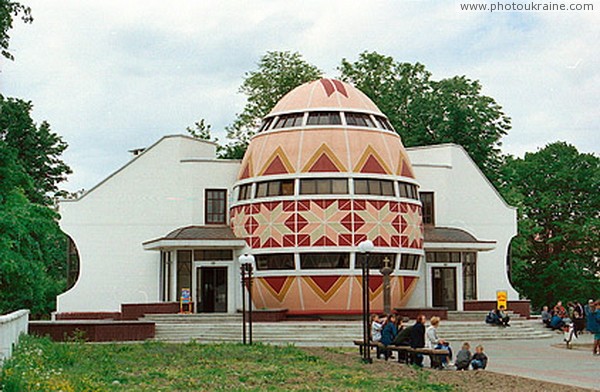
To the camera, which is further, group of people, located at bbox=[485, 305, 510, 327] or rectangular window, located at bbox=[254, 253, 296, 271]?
rectangular window, located at bbox=[254, 253, 296, 271]

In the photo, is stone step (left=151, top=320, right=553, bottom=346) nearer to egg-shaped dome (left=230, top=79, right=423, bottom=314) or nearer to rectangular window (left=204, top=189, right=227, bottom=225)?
egg-shaped dome (left=230, top=79, right=423, bottom=314)

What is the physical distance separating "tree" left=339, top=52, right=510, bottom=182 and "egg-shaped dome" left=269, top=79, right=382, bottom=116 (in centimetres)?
1419

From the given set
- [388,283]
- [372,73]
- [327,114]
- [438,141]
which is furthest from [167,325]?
[372,73]

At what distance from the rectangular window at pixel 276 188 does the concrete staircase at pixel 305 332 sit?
259 inches

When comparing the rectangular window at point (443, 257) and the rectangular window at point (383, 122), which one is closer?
the rectangular window at point (383, 122)

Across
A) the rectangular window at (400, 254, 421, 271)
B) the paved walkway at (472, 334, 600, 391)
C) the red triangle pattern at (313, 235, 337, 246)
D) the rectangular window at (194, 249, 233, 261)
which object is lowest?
the paved walkway at (472, 334, 600, 391)

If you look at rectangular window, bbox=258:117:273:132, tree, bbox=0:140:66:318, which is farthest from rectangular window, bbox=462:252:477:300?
tree, bbox=0:140:66:318

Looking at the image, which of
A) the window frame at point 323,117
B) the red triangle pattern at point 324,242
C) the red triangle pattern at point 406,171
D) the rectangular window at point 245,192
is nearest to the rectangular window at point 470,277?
the red triangle pattern at point 406,171

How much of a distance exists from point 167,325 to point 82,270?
32.5ft

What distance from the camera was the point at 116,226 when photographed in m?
42.0

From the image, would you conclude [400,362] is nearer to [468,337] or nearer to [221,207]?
[468,337]

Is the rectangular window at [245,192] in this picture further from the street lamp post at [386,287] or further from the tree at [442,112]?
the tree at [442,112]

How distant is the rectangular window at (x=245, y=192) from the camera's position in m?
39.2

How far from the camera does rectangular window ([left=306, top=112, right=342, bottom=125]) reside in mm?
38875
